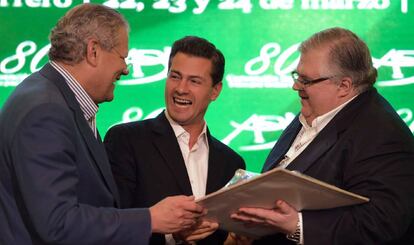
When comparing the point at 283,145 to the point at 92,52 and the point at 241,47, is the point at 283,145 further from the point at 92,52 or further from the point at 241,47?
the point at 241,47

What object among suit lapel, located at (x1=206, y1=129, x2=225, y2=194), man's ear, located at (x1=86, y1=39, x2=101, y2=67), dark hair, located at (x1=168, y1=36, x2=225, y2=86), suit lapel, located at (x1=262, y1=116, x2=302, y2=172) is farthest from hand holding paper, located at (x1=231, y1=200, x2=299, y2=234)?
dark hair, located at (x1=168, y1=36, x2=225, y2=86)

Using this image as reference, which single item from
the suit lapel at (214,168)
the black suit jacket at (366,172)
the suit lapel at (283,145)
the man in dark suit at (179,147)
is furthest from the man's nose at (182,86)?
the black suit jacket at (366,172)

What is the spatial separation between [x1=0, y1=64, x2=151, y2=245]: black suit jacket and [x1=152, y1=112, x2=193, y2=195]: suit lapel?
2.13ft

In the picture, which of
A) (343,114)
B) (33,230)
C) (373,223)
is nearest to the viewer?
(33,230)

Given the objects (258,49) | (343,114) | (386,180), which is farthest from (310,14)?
(386,180)

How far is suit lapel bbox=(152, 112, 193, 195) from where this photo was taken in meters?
3.30

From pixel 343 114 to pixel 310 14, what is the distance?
1431 millimetres

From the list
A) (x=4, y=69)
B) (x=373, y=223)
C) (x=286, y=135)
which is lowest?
(x=373, y=223)

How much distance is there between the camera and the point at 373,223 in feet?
8.94

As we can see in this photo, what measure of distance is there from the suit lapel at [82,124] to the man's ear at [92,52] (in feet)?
0.36

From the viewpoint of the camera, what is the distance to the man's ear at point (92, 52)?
8.86 ft

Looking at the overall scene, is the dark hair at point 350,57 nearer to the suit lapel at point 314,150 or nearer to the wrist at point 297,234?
the suit lapel at point 314,150

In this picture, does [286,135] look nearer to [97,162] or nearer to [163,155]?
[163,155]

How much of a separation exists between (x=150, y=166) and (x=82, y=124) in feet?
2.24
